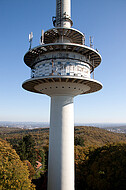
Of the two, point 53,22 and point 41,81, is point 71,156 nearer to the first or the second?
point 41,81

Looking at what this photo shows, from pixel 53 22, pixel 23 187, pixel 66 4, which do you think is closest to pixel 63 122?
pixel 23 187

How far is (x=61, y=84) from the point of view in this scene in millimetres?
9023

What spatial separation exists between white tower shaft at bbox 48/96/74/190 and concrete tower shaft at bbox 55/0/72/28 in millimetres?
5744

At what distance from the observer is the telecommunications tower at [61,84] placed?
28.9 feet

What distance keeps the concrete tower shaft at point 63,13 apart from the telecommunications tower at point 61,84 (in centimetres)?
116

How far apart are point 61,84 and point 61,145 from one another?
3980 millimetres

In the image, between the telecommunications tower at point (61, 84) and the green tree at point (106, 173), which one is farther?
the green tree at point (106, 173)

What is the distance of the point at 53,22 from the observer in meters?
11.5

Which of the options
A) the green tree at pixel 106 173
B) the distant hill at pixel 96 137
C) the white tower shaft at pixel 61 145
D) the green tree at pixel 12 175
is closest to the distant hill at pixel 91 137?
the distant hill at pixel 96 137

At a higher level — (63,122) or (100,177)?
(63,122)

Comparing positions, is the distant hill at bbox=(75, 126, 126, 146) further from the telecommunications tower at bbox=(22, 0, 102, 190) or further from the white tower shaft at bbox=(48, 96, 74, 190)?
the telecommunications tower at bbox=(22, 0, 102, 190)

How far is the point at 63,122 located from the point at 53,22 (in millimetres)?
8121

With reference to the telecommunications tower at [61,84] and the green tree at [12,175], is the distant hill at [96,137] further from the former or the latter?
the green tree at [12,175]

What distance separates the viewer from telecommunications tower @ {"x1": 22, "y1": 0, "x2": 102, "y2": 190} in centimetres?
A: 880
